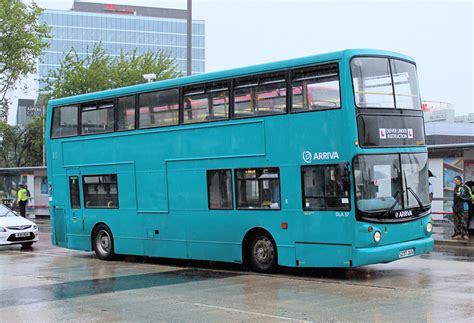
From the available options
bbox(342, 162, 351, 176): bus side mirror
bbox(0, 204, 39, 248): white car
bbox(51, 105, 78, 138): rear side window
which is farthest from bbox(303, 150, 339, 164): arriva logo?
bbox(0, 204, 39, 248): white car

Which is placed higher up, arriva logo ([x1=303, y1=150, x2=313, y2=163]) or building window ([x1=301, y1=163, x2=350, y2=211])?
arriva logo ([x1=303, y1=150, x2=313, y2=163])

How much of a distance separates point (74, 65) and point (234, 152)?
114ft

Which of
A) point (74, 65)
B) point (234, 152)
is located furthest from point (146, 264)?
point (74, 65)

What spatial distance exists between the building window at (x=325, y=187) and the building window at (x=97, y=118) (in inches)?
234

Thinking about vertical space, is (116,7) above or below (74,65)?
above

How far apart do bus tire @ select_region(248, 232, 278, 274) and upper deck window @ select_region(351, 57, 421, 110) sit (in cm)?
333

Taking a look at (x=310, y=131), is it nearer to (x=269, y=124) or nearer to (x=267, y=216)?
(x=269, y=124)

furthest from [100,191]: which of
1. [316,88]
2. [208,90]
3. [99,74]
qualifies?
[99,74]

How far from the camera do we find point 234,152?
45.6 ft

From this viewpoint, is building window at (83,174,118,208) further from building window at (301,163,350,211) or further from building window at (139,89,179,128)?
building window at (301,163,350,211)

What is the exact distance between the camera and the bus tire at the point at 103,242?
17.2 m

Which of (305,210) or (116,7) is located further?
(116,7)

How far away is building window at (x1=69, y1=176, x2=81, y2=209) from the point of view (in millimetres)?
17938

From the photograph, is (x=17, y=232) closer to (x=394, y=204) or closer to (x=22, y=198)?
(x=22, y=198)
